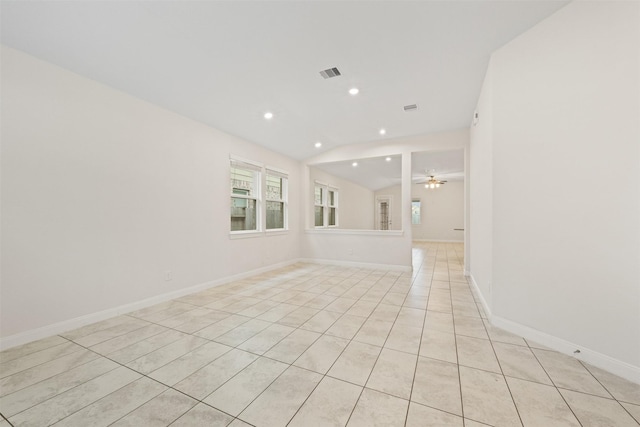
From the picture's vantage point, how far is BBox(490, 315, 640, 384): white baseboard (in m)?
1.77

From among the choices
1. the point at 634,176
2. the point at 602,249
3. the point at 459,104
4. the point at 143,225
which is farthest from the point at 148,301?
the point at 459,104

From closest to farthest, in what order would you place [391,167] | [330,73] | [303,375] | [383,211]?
[303,375] → [330,73] → [391,167] → [383,211]

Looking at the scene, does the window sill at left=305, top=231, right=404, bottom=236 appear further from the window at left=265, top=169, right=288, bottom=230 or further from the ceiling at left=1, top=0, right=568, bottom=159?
the ceiling at left=1, top=0, right=568, bottom=159

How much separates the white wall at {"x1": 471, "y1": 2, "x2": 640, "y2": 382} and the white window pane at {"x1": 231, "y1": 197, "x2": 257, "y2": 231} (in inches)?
157

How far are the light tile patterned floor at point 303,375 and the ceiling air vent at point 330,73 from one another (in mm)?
2846

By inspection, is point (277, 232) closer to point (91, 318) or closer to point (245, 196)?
point (245, 196)

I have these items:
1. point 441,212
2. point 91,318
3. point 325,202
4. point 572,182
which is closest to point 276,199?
point 325,202

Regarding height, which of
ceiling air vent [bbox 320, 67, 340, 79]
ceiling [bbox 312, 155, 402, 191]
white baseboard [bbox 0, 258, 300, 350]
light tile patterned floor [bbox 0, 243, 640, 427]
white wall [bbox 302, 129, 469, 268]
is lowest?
light tile patterned floor [bbox 0, 243, 640, 427]

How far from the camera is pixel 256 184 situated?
5258mm

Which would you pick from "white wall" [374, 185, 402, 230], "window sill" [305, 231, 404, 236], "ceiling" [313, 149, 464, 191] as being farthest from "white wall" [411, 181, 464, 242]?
"window sill" [305, 231, 404, 236]

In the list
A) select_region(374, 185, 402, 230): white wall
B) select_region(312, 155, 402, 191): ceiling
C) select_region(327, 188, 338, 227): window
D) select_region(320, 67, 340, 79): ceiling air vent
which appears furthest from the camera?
select_region(374, 185, 402, 230): white wall

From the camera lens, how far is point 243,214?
16.2 ft

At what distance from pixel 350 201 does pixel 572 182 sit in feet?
25.4

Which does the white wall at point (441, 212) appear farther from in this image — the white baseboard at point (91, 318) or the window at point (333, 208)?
the white baseboard at point (91, 318)
